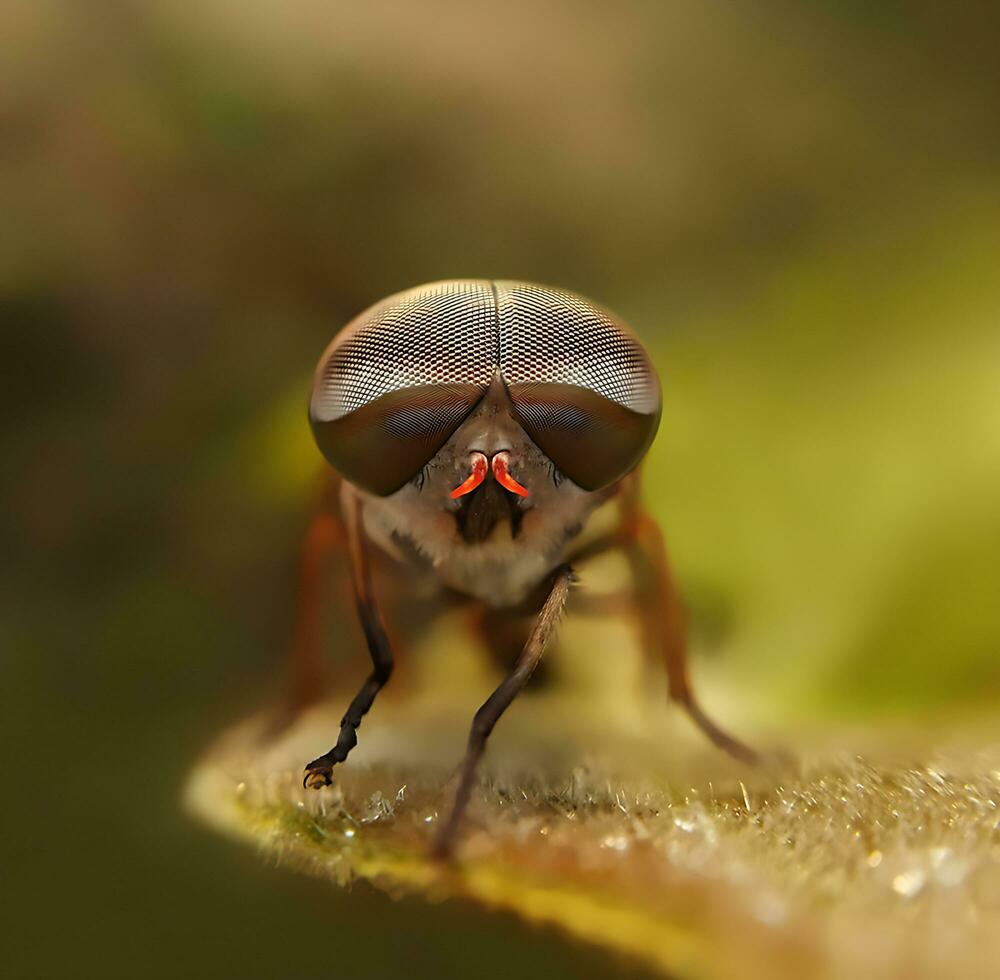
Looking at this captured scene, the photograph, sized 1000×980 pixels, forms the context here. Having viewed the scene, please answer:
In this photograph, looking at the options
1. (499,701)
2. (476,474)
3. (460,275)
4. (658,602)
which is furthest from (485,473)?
(460,275)

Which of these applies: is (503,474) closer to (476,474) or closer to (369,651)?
(476,474)

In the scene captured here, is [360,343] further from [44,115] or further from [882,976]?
Result: [44,115]

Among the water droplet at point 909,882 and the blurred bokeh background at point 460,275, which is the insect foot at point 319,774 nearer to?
the blurred bokeh background at point 460,275

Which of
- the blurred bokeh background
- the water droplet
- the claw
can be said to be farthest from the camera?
the blurred bokeh background

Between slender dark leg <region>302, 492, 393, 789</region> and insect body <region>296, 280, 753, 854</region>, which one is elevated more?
insect body <region>296, 280, 753, 854</region>

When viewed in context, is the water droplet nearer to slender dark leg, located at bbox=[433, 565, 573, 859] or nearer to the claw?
slender dark leg, located at bbox=[433, 565, 573, 859]

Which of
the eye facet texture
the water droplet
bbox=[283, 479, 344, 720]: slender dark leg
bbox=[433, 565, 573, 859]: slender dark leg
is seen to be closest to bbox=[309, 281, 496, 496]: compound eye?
the eye facet texture

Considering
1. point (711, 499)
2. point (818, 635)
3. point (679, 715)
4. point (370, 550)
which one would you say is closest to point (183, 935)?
point (370, 550)
